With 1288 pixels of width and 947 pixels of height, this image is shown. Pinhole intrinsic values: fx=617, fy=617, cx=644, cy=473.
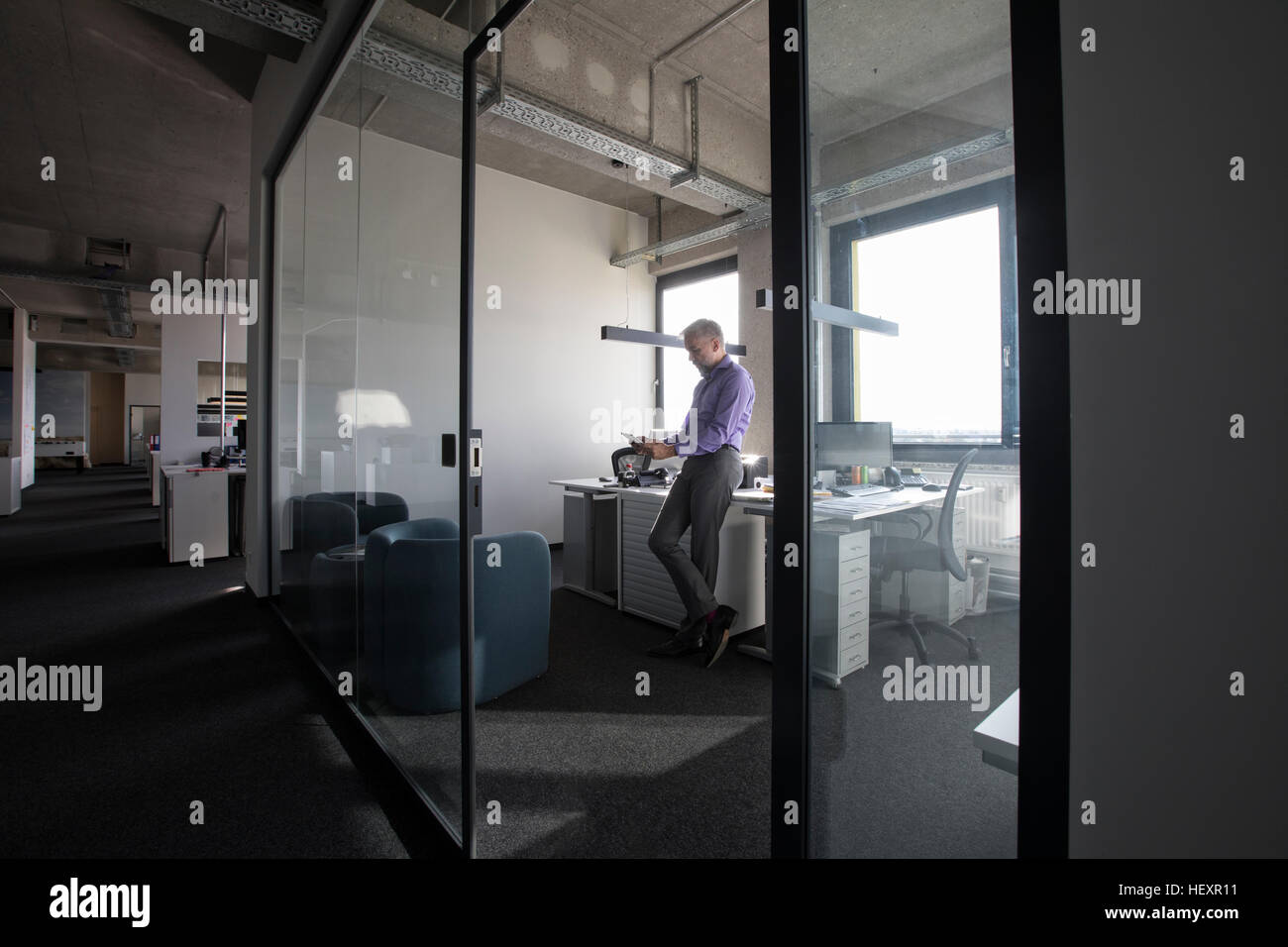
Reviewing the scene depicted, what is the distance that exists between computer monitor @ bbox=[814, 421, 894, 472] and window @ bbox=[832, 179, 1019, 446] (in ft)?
0.08

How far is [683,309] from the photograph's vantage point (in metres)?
6.23

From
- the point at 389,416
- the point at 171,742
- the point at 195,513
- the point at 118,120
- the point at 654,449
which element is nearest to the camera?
the point at 389,416

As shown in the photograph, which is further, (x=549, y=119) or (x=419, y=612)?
(x=549, y=119)

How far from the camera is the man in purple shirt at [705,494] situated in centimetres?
307

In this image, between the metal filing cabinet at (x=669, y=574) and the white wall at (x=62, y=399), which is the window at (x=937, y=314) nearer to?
the metal filing cabinet at (x=669, y=574)

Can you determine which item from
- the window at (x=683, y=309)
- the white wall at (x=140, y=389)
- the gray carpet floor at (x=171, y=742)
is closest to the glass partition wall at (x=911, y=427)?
the gray carpet floor at (x=171, y=742)

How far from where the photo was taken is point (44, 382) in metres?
13.2

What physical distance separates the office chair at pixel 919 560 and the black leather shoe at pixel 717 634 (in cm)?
216

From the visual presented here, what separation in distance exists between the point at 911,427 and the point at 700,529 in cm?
225

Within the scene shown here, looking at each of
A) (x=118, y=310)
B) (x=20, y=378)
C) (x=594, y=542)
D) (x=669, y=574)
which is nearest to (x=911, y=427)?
(x=669, y=574)

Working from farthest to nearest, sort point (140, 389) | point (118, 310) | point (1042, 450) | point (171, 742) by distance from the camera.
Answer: point (140, 389) < point (118, 310) < point (171, 742) < point (1042, 450)

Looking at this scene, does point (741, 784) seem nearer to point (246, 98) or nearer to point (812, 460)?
point (812, 460)

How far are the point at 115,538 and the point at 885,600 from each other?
7516 mm

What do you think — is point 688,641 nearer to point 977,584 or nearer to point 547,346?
point 977,584
